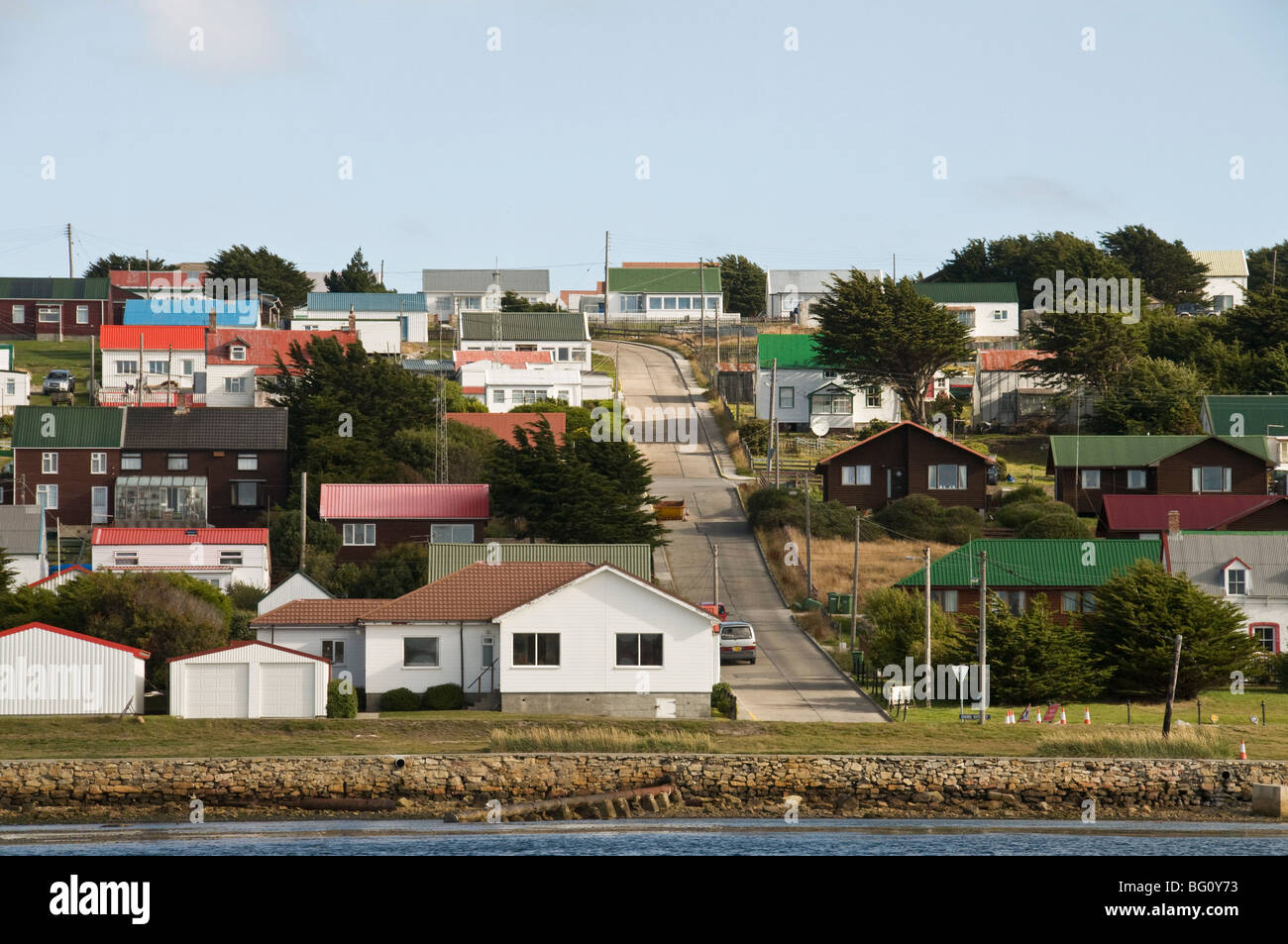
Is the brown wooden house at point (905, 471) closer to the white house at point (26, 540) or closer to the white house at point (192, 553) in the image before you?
the white house at point (192, 553)

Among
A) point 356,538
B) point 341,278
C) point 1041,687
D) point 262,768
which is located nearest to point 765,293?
point 341,278

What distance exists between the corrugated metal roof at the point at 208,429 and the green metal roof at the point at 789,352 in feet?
93.9

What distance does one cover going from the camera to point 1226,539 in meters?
56.6

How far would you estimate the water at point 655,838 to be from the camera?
34969 mm

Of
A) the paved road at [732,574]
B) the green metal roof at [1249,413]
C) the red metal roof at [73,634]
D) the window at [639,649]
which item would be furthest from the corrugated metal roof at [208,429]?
the green metal roof at [1249,413]

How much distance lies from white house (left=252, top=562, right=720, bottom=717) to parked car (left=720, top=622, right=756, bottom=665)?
5526 millimetres

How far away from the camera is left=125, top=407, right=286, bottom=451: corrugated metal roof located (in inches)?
2881

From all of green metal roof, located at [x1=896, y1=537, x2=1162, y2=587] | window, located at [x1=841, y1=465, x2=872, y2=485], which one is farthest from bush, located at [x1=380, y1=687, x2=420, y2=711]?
window, located at [x1=841, y1=465, x2=872, y2=485]

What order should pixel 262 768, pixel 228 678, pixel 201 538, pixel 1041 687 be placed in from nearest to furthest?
pixel 262 768 < pixel 228 678 < pixel 1041 687 < pixel 201 538

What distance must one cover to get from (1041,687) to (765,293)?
93.3 meters

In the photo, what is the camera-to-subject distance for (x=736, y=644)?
51406mm

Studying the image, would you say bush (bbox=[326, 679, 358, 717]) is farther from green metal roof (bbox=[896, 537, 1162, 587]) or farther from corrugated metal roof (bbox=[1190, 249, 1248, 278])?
corrugated metal roof (bbox=[1190, 249, 1248, 278])

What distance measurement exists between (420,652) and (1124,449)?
3909cm
